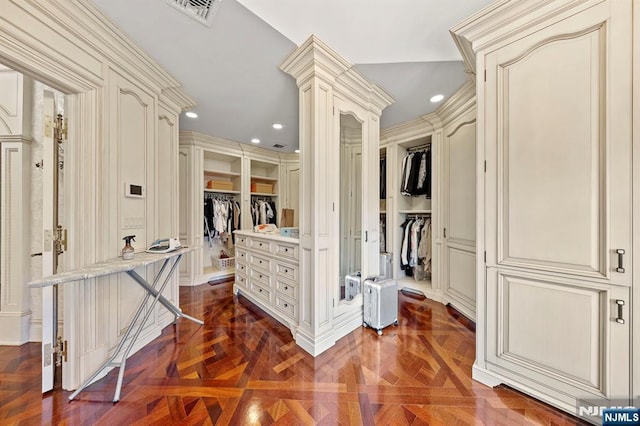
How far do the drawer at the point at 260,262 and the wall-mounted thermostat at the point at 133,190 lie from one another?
1.36m

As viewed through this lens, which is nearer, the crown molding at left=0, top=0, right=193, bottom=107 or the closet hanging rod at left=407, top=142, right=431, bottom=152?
the crown molding at left=0, top=0, right=193, bottom=107

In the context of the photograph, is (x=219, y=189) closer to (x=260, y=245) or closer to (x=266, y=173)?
(x=266, y=173)

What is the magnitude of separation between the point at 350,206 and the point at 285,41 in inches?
60.5

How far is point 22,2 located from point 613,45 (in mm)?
3151

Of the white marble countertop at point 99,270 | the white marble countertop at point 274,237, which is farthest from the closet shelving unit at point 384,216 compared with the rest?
the white marble countertop at point 99,270

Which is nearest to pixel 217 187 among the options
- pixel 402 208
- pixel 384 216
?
pixel 384 216

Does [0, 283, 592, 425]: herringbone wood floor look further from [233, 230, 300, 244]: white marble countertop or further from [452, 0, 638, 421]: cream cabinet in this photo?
[233, 230, 300, 244]: white marble countertop

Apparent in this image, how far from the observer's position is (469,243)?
9.03 ft

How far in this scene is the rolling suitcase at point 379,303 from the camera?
2416 millimetres

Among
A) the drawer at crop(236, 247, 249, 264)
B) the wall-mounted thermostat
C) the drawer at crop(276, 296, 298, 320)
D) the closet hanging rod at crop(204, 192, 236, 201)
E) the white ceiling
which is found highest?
the white ceiling

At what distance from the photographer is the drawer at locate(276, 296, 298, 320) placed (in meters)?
2.35

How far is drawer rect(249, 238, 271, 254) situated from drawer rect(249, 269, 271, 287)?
0.87ft

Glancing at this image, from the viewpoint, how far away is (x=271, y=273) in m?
2.69

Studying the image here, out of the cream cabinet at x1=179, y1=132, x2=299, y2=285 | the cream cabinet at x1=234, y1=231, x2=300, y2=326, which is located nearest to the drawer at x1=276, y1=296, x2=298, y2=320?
the cream cabinet at x1=234, y1=231, x2=300, y2=326
